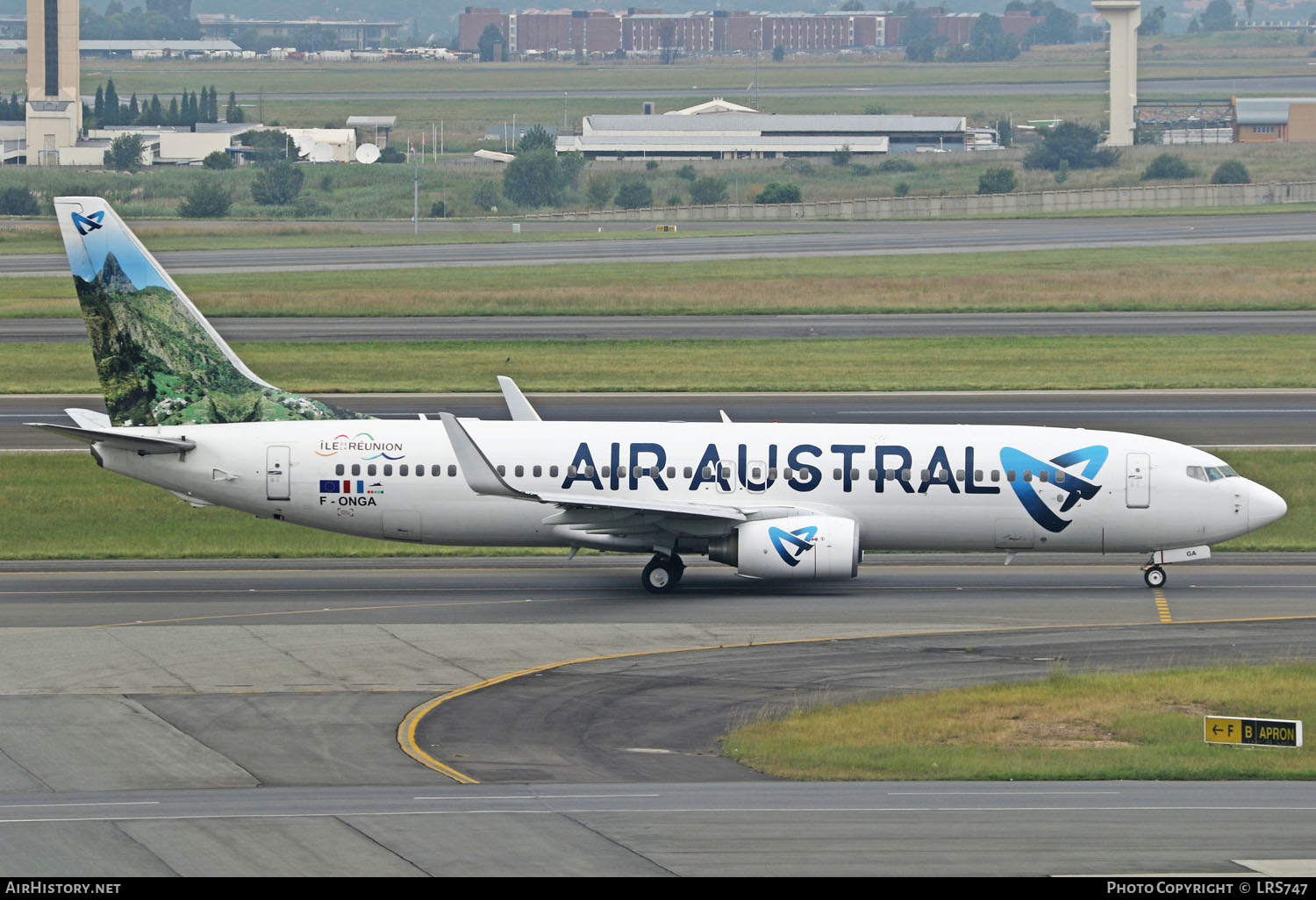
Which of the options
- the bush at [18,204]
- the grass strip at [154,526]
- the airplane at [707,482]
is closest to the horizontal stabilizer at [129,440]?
the airplane at [707,482]

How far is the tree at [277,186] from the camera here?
175m

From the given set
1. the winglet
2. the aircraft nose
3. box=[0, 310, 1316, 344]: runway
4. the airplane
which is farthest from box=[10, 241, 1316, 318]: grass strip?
the aircraft nose

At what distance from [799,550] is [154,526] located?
20.0 meters

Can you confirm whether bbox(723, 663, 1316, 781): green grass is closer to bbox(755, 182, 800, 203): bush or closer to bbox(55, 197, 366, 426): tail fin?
bbox(55, 197, 366, 426): tail fin

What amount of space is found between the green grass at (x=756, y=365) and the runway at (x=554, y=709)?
24.9 meters

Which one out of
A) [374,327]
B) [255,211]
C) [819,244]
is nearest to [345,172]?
[255,211]

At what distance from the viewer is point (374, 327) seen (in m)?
86.1

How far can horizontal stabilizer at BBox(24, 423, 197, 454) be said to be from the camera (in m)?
40.1

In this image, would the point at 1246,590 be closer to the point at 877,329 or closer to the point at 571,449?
the point at 571,449

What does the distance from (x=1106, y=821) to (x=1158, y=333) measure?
64.8 metres

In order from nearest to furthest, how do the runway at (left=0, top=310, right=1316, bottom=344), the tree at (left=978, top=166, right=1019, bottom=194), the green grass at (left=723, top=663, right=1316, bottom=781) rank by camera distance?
the green grass at (left=723, top=663, right=1316, bottom=781) < the runway at (left=0, top=310, right=1316, bottom=344) < the tree at (left=978, top=166, right=1019, bottom=194)

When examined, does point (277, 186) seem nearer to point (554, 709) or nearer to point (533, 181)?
point (533, 181)

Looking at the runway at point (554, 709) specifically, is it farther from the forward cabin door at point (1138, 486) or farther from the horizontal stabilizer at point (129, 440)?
the horizontal stabilizer at point (129, 440)

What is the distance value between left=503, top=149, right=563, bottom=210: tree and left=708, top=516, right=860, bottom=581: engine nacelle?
147 metres
